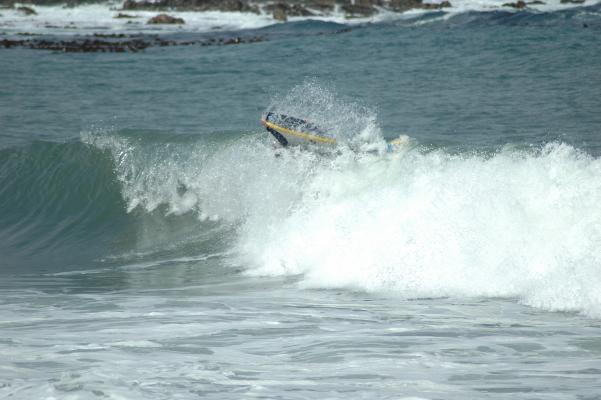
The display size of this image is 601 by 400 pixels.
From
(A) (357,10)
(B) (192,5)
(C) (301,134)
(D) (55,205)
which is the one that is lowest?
(D) (55,205)

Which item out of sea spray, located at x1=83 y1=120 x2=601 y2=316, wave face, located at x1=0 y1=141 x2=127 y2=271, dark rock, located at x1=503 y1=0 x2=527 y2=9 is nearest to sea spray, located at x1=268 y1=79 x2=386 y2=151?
sea spray, located at x1=83 y1=120 x2=601 y2=316

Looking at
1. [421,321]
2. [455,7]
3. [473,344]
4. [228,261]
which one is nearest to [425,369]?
[473,344]

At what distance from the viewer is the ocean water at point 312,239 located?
222 inches

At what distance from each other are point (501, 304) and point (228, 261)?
4.36 m

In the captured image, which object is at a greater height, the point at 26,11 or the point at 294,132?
the point at 26,11

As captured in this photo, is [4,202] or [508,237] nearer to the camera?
[508,237]

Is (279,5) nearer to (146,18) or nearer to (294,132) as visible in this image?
(146,18)

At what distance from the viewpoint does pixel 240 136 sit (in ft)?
53.2

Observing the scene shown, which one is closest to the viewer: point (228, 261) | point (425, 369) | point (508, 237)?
point (425, 369)

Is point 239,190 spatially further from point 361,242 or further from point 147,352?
point 147,352

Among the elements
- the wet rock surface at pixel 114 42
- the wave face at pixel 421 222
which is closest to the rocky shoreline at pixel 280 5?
the wet rock surface at pixel 114 42

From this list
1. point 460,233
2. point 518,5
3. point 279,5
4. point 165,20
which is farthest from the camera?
point 279,5

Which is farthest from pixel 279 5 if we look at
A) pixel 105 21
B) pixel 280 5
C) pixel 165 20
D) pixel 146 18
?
pixel 105 21

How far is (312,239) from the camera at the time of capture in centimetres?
1023
